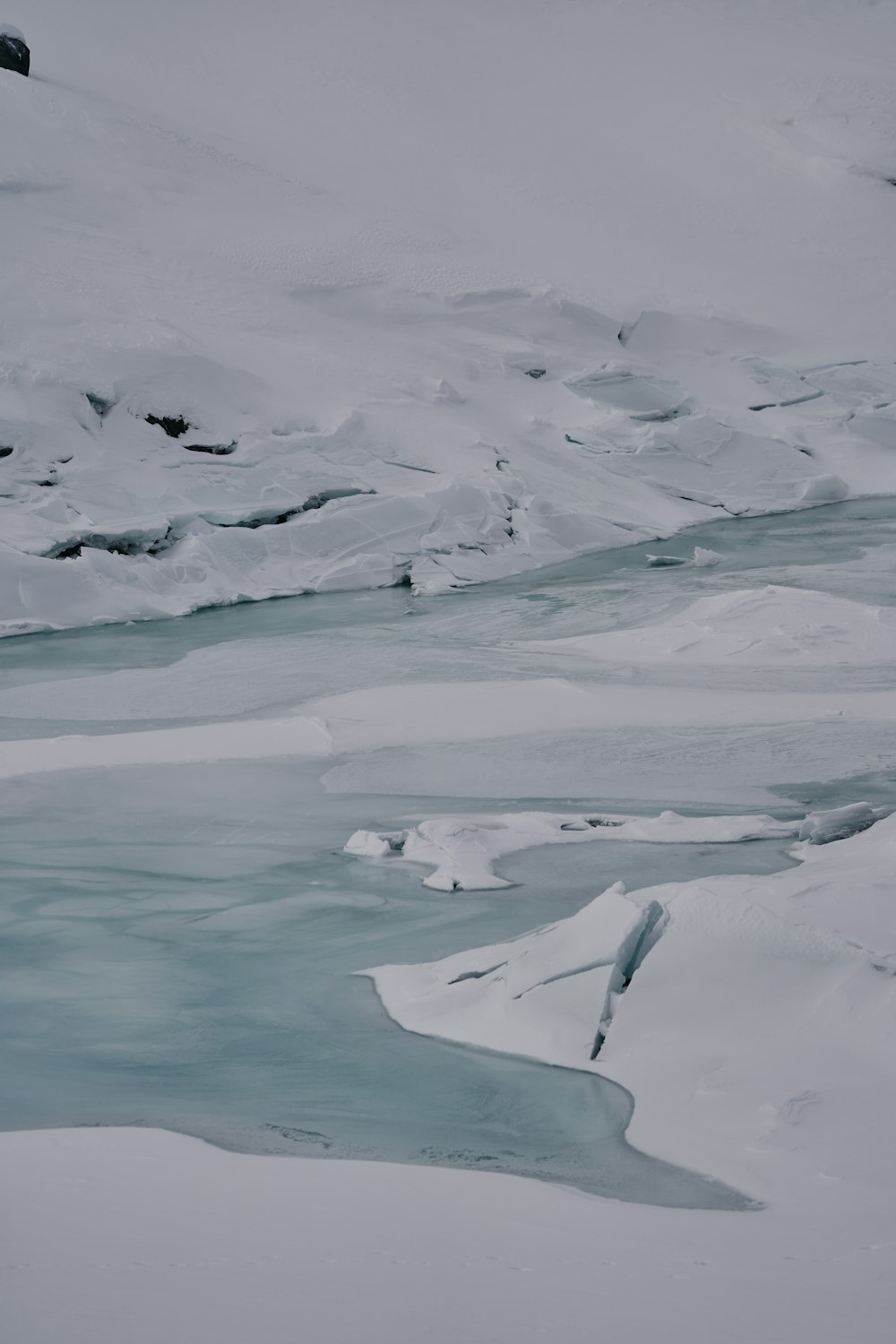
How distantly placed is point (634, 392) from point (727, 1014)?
440 inches

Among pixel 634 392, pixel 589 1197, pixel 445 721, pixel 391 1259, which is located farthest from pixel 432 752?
pixel 634 392

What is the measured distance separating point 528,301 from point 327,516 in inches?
238

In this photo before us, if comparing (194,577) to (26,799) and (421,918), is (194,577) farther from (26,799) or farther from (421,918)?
(421,918)

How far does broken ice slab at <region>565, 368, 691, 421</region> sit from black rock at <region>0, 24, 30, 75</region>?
9.49m

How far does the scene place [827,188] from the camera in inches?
783

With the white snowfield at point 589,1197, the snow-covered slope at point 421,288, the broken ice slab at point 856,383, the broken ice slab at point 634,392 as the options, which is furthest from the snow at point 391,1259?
the broken ice slab at point 856,383

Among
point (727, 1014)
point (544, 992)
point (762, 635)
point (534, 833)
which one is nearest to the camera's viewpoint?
point (727, 1014)

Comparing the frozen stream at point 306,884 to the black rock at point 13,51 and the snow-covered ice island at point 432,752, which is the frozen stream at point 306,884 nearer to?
the snow-covered ice island at point 432,752

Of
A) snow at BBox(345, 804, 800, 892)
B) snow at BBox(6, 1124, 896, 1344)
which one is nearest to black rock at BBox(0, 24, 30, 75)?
snow at BBox(345, 804, 800, 892)

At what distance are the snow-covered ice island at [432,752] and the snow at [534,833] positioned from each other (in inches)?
0.9

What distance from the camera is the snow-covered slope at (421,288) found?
9.97 meters

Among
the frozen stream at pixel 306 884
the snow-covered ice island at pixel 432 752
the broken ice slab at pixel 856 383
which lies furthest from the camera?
the broken ice slab at pixel 856 383

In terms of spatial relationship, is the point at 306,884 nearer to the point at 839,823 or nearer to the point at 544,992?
the point at 544,992

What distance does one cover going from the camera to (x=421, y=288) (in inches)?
583
